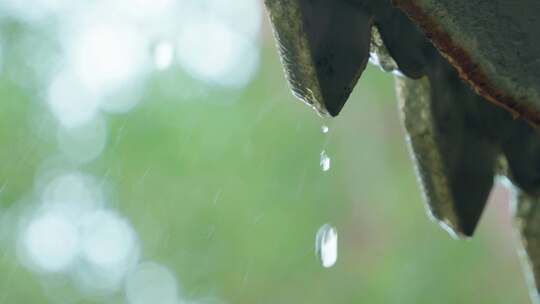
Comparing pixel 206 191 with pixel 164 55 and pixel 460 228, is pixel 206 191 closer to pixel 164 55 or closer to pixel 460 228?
pixel 164 55

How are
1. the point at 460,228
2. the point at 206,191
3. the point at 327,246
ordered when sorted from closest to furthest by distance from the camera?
the point at 460,228 → the point at 327,246 → the point at 206,191

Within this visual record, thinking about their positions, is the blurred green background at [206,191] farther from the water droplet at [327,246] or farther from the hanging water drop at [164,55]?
the water droplet at [327,246]

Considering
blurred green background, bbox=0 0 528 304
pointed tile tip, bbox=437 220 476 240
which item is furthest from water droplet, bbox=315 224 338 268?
blurred green background, bbox=0 0 528 304

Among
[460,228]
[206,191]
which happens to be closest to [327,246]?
[460,228]

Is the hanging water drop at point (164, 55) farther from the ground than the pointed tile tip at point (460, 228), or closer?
closer

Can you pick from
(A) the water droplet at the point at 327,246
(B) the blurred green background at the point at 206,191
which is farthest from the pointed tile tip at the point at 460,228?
(B) the blurred green background at the point at 206,191
